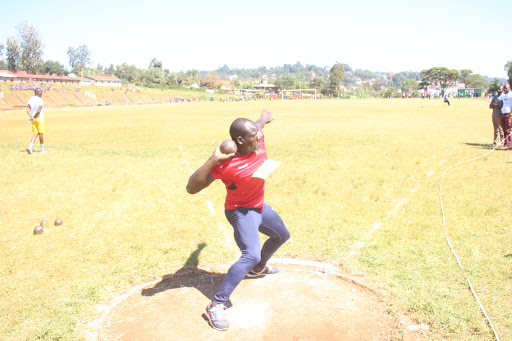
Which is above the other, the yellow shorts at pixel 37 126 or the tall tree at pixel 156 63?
the tall tree at pixel 156 63

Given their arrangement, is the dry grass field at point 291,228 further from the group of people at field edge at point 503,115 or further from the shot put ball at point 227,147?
the shot put ball at point 227,147

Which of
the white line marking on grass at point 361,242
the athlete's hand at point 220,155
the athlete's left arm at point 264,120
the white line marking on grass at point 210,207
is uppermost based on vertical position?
the athlete's left arm at point 264,120

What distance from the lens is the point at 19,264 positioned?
5781 millimetres

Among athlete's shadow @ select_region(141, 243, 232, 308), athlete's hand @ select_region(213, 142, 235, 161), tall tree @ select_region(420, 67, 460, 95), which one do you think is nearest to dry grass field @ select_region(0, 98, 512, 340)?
athlete's shadow @ select_region(141, 243, 232, 308)

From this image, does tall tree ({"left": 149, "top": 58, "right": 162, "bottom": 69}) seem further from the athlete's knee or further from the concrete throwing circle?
the athlete's knee

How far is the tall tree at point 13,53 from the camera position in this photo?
10681 cm

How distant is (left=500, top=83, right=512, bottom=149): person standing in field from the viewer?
1427 cm

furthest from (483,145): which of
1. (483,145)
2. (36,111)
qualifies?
(36,111)

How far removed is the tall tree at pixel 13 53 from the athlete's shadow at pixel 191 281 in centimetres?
12296

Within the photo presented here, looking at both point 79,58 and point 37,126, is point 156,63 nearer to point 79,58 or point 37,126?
point 79,58

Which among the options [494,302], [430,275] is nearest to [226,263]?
[430,275]

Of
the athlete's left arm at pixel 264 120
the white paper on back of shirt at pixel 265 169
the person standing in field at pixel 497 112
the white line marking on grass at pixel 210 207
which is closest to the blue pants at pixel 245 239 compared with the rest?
the white paper on back of shirt at pixel 265 169

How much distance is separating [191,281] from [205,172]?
1.85 m

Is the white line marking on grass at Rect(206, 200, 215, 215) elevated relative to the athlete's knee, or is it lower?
lower
